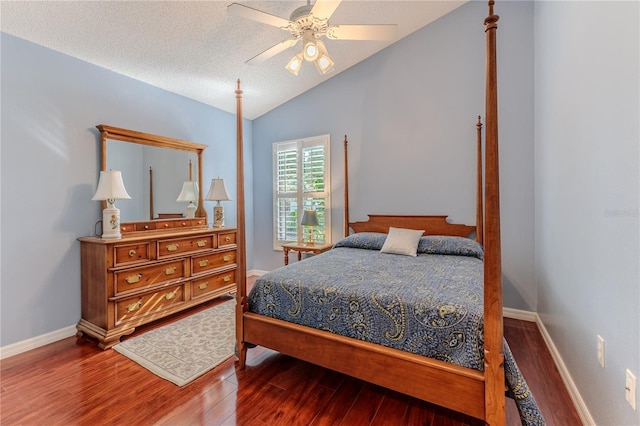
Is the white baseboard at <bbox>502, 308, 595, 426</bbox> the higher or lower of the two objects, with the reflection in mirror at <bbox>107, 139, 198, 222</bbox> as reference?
lower

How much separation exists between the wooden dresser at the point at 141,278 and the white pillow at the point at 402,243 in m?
2.06

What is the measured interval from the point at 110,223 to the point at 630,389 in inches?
141

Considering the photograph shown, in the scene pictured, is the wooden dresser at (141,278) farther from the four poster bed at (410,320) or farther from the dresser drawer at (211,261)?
the four poster bed at (410,320)

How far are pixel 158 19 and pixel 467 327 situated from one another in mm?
3187

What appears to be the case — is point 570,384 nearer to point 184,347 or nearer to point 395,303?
point 395,303

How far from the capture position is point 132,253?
8.80ft

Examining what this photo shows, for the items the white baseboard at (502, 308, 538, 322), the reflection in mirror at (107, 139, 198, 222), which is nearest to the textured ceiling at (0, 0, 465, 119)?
the reflection in mirror at (107, 139, 198, 222)

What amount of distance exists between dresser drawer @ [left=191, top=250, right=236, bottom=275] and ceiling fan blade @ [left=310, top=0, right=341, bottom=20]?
8.79 ft

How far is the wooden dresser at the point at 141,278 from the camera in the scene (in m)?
2.50

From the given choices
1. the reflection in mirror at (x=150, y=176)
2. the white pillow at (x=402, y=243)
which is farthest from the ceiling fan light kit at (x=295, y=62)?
the reflection in mirror at (x=150, y=176)

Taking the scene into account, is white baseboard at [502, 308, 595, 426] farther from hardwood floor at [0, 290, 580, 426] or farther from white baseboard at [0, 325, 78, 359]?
white baseboard at [0, 325, 78, 359]

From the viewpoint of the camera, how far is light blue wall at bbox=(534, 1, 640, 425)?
116 centimetres

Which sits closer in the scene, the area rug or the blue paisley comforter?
the blue paisley comforter

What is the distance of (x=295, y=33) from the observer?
2096 millimetres
